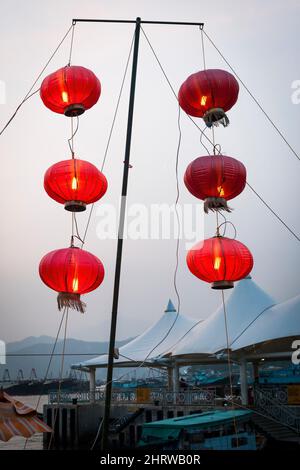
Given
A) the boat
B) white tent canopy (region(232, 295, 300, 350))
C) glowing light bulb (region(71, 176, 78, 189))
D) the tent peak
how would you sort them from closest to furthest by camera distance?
glowing light bulb (region(71, 176, 78, 189)) → the boat → white tent canopy (region(232, 295, 300, 350)) → the tent peak

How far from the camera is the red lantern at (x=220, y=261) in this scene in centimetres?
491

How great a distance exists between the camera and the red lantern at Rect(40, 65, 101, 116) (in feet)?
16.6

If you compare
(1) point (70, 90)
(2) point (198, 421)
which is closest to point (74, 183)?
(1) point (70, 90)

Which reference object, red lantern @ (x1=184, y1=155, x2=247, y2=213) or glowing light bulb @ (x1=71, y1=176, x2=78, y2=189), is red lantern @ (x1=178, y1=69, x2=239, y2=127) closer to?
red lantern @ (x1=184, y1=155, x2=247, y2=213)

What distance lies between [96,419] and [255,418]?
23.3 ft

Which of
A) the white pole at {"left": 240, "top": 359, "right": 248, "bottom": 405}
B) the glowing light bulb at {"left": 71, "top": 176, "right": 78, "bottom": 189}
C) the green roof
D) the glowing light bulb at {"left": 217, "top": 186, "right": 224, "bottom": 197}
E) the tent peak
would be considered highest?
the tent peak

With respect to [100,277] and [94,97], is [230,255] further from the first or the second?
[94,97]

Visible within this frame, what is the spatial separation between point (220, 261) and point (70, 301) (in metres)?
1.60

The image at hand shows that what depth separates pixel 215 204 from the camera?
4.88 m

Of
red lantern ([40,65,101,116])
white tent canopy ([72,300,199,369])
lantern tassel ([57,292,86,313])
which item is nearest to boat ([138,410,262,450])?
lantern tassel ([57,292,86,313])

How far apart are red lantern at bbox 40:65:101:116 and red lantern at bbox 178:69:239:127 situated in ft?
3.42

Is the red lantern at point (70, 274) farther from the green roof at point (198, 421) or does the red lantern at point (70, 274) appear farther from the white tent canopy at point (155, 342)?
the white tent canopy at point (155, 342)

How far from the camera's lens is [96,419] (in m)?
16.4

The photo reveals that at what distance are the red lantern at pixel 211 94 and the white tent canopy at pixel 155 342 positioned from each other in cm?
1142
